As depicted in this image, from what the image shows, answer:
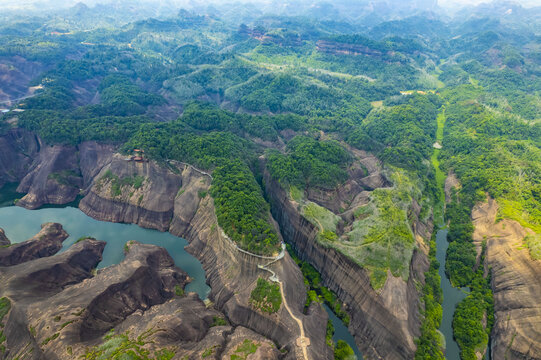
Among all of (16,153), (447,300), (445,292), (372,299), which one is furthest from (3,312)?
(445,292)

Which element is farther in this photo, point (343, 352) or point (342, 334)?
point (342, 334)

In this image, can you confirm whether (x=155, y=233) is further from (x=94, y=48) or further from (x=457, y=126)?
(x=94, y=48)

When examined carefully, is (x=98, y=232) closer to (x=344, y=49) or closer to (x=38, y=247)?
(x=38, y=247)

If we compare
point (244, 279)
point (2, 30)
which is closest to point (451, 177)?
point (244, 279)

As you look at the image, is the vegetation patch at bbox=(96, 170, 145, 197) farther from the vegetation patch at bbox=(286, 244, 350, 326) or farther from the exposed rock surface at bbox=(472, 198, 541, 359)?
the exposed rock surface at bbox=(472, 198, 541, 359)

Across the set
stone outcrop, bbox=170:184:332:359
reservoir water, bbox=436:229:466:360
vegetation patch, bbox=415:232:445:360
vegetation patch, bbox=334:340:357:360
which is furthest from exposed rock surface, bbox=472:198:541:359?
stone outcrop, bbox=170:184:332:359

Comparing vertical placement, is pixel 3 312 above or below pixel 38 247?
above
